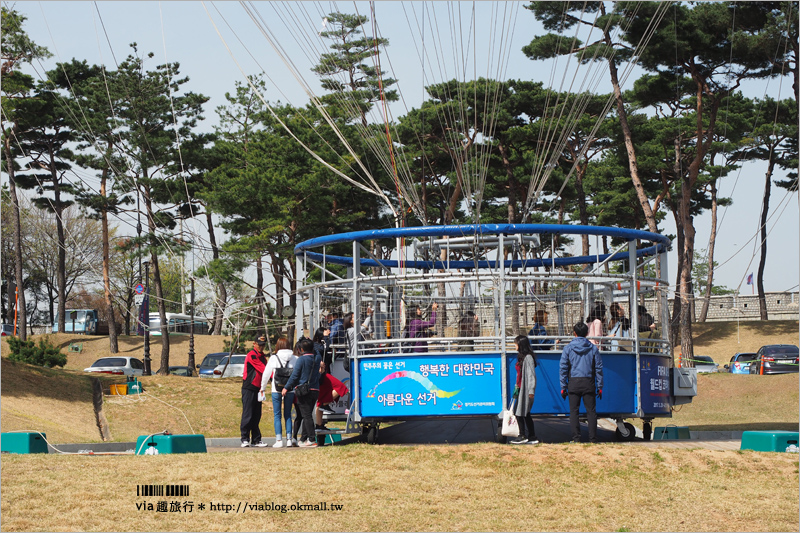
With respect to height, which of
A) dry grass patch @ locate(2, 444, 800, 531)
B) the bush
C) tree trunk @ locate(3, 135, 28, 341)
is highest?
tree trunk @ locate(3, 135, 28, 341)

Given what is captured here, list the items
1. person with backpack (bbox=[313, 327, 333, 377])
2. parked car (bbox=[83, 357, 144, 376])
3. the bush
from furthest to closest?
parked car (bbox=[83, 357, 144, 376]) < the bush < person with backpack (bbox=[313, 327, 333, 377])

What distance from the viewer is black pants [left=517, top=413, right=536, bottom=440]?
13.0 m

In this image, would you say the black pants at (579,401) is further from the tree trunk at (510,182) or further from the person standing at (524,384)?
the tree trunk at (510,182)

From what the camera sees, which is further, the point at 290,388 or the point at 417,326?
the point at 417,326

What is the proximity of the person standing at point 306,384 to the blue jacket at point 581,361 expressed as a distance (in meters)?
4.17

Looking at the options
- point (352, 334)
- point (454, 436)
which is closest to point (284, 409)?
point (352, 334)

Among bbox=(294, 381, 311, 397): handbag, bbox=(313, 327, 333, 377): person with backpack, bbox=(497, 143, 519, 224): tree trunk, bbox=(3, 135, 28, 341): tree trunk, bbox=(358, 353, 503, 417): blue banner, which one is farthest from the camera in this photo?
bbox=(497, 143, 519, 224): tree trunk

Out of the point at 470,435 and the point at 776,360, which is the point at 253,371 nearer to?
the point at 470,435

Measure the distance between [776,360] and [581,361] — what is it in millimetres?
28941

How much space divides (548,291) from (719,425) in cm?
714

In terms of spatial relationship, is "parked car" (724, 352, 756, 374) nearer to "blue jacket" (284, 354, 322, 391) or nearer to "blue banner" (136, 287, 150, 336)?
"blue jacket" (284, 354, 322, 391)

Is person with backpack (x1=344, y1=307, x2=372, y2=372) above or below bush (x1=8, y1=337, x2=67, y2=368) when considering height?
above

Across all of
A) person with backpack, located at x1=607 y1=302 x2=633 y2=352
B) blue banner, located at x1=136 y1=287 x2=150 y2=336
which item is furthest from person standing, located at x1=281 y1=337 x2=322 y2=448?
blue banner, located at x1=136 y1=287 x2=150 y2=336

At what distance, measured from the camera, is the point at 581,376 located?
12.9m
